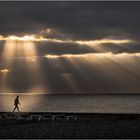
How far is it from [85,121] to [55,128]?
6.81m

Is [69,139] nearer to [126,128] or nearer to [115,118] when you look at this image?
[126,128]

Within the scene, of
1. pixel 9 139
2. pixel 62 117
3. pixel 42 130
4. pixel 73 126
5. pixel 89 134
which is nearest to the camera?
pixel 9 139

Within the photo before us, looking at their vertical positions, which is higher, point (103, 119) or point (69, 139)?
point (103, 119)

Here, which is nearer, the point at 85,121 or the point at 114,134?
the point at 114,134

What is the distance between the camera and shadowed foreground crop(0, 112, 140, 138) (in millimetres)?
31562

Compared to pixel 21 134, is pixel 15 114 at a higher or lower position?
higher

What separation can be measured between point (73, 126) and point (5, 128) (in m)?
6.05

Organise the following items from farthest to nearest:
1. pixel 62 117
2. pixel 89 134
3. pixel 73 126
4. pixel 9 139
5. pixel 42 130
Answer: pixel 62 117 < pixel 73 126 < pixel 42 130 < pixel 89 134 < pixel 9 139

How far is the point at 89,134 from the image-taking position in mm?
31641

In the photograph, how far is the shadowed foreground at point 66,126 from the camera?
3156 cm

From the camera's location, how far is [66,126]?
121 feet

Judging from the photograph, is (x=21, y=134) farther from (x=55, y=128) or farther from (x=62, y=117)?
(x=62, y=117)

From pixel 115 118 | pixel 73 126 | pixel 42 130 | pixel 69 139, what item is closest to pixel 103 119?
pixel 115 118

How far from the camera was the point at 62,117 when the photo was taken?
1757 inches
